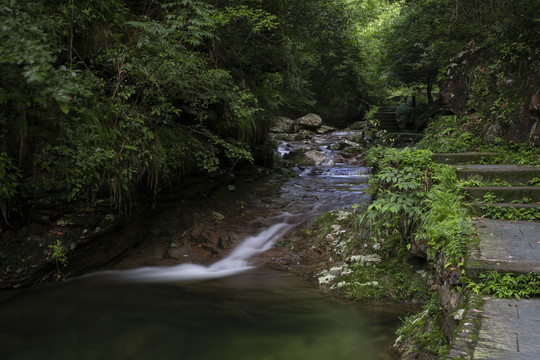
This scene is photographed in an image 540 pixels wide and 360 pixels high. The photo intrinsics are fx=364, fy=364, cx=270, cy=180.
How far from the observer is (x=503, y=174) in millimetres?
4832

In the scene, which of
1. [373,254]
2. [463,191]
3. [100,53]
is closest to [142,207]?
[100,53]

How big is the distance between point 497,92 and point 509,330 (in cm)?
666

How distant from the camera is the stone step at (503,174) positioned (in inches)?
187

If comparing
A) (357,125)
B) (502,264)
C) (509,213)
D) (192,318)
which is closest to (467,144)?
(509,213)

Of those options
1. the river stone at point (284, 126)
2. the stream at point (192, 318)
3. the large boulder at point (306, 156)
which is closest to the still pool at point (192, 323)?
the stream at point (192, 318)

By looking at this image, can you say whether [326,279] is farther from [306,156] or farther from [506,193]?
[306,156]

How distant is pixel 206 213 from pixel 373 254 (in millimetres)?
3980

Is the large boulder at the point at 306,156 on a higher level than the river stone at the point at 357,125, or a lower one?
lower

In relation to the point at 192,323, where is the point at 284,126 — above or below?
above

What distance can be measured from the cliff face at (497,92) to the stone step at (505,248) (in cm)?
339

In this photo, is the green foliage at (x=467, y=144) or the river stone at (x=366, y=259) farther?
the green foliage at (x=467, y=144)

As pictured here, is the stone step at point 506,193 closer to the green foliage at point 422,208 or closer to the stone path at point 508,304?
the green foliage at point 422,208

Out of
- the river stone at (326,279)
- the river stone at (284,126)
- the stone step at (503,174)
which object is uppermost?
the river stone at (284,126)

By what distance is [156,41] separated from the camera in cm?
549
